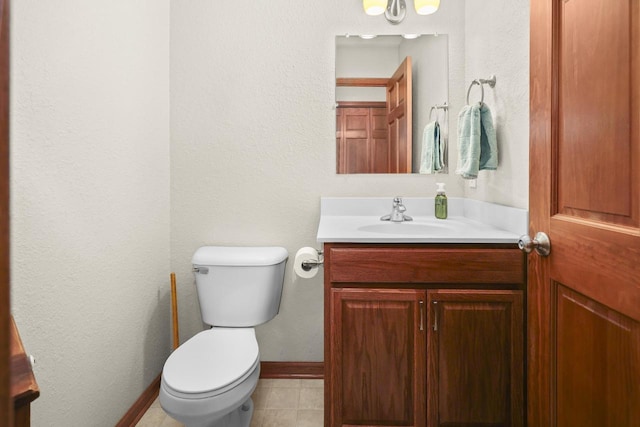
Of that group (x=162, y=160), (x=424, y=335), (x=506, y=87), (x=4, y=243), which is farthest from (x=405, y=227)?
(x=4, y=243)

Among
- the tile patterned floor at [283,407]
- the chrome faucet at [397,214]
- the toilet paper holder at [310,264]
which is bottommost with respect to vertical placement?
the tile patterned floor at [283,407]

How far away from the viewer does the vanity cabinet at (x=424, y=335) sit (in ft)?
4.68

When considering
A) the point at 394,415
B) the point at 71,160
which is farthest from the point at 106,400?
the point at 394,415

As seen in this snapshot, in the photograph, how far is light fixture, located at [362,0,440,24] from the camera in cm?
203

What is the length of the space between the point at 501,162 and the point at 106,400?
181 cm

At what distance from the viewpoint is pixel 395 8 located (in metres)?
2.05

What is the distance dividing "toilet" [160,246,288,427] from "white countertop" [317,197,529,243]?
14.7 inches

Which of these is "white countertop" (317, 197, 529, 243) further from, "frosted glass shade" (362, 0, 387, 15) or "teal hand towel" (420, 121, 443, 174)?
"frosted glass shade" (362, 0, 387, 15)

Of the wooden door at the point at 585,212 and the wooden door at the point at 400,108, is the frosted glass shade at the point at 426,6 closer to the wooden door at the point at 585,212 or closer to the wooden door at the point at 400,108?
the wooden door at the point at 400,108

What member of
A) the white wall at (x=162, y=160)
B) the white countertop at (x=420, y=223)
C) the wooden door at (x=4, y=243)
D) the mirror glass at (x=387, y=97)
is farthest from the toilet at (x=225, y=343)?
the wooden door at (x=4, y=243)

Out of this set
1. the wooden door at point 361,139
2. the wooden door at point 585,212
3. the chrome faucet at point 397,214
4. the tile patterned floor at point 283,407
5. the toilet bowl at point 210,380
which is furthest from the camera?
the wooden door at point 361,139

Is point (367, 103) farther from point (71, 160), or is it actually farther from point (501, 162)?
point (71, 160)

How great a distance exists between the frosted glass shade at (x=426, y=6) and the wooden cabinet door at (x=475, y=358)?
141cm

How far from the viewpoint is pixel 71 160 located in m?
1.35
